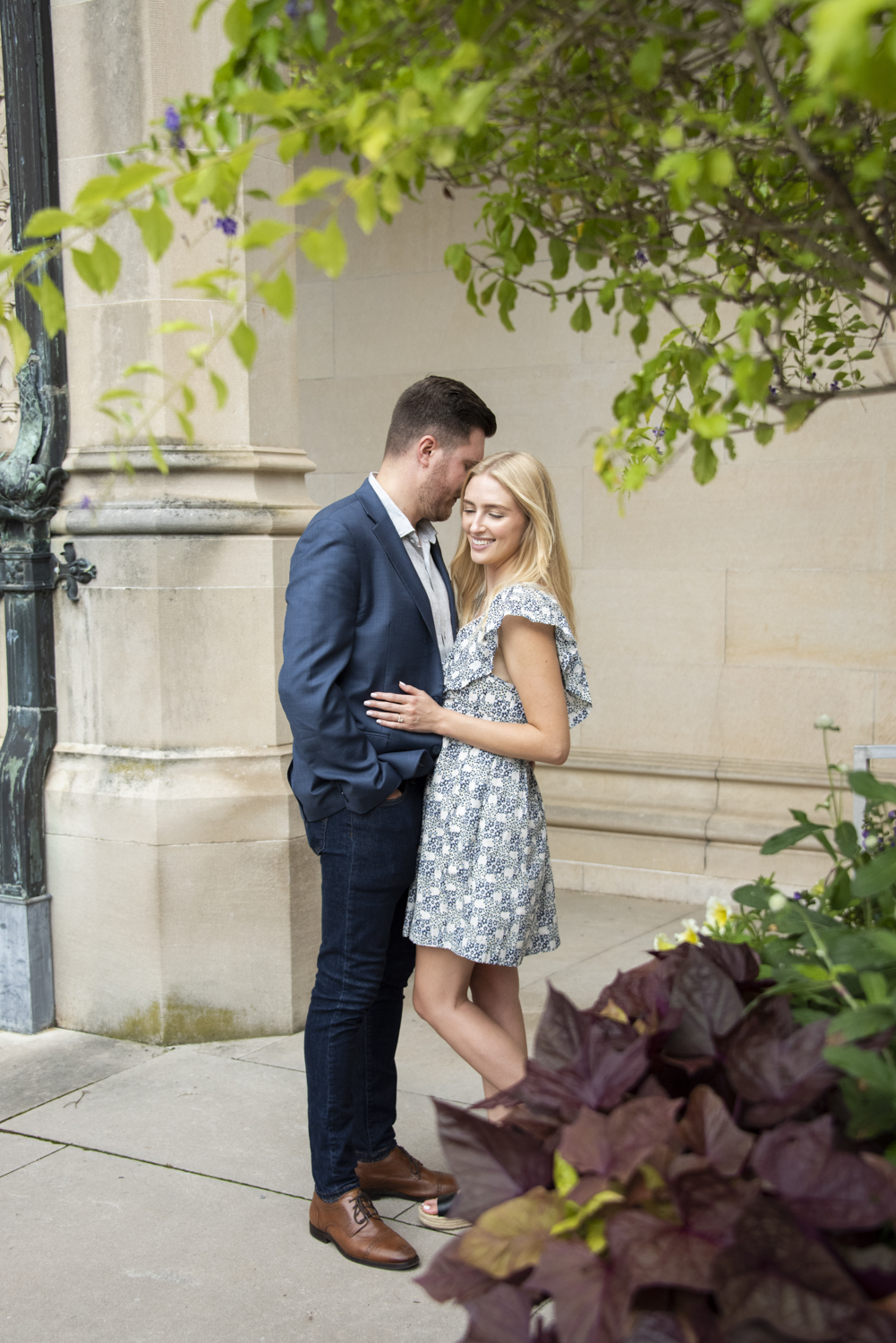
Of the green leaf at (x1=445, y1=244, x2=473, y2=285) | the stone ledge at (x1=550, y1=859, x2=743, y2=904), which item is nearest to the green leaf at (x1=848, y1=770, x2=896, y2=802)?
the green leaf at (x1=445, y1=244, x2=473, y2=285)

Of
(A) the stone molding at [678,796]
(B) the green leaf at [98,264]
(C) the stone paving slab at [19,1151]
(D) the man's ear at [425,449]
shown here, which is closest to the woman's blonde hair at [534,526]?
(D) the man's ear at [425,449]

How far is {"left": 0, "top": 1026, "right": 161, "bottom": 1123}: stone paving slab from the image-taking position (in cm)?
393

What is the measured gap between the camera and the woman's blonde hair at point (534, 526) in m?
2.86

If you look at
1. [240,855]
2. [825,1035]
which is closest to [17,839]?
[240,855]

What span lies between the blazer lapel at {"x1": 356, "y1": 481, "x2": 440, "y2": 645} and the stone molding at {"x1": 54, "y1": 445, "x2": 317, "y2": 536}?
1.33m

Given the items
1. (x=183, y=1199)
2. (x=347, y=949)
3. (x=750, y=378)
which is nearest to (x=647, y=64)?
(x=750, y=378)

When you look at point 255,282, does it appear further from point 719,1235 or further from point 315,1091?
point 315,1091

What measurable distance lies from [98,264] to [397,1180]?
2.59 m

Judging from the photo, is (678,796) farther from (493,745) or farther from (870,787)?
(870,787)

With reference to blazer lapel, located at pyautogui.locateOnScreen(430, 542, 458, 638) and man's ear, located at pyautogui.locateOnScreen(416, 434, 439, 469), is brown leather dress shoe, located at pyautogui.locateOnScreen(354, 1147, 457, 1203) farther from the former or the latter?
man's ear, located at pyautogui.locateOnScreen(416, 434, 439, 469)

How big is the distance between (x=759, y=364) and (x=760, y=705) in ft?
15.2

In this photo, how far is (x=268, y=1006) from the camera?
4.35m

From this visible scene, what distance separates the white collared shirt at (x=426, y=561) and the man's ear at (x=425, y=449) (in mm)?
116

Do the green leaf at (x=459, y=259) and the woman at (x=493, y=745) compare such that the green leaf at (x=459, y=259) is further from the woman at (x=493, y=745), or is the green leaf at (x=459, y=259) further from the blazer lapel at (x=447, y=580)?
the blazer lapel at (x=447, y=580)
